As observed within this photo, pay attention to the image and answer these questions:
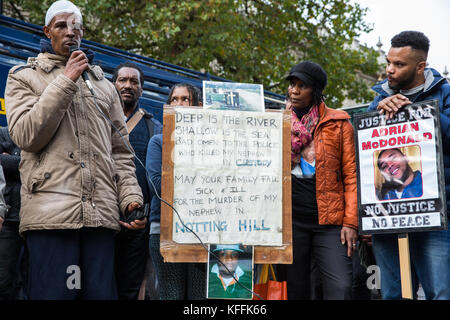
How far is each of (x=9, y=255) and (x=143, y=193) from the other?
1143mm

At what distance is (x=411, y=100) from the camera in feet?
12.4

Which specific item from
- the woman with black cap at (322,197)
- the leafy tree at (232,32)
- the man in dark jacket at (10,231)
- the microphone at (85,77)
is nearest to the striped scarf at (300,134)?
the woman with black cap at (322,197)

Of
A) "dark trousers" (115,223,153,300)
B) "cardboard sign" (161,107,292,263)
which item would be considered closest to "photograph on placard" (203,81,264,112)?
"cardboard sign" (161,107,292,263)

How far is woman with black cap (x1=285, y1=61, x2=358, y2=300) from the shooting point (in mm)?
3852

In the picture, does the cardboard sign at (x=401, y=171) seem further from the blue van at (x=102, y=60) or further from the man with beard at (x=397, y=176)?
the blue van at (x=102, y=60)

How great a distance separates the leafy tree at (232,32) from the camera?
12906mm

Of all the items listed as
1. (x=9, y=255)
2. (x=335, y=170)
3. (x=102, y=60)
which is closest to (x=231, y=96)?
(x=335, y=170)

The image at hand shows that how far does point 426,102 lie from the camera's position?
3592 mm

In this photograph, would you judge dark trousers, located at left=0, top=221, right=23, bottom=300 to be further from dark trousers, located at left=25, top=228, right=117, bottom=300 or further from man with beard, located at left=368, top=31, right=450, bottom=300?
man with beard, located at left=368, top=31, right=450, bottom=300

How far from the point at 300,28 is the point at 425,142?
12.9m

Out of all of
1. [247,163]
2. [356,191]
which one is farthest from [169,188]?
[356,191]

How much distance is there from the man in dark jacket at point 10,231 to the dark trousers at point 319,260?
2.12 metres

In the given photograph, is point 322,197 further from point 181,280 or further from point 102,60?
point 102,60

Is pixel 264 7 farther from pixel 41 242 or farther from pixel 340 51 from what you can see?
pixel 41 242
